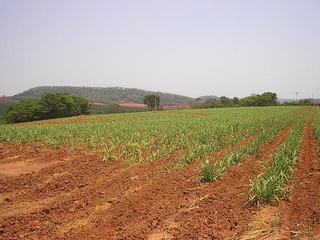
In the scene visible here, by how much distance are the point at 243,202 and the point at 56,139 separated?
16099 millimetres

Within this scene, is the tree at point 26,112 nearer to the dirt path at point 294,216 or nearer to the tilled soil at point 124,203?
the tilled soil at point 124,203

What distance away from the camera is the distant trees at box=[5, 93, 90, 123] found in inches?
2827

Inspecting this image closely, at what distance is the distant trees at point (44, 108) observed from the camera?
236 ft

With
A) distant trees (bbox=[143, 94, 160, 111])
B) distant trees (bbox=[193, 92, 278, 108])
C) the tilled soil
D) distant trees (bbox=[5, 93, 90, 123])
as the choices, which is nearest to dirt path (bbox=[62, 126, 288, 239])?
the tilled soil

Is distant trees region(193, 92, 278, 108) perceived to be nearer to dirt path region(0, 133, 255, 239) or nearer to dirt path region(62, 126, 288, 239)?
dirt path region(0, 133, 255, 239)

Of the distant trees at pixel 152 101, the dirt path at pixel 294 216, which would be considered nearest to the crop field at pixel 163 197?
the dirt path at pixel 294 216

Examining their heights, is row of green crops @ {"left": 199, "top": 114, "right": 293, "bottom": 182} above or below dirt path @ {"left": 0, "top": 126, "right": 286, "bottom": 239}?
above

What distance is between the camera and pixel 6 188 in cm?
1065

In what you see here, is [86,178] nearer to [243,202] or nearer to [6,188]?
[6,188]

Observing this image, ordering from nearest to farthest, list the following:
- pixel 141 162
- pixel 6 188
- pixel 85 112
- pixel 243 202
→ 1. pixel 243 202
2. pixel 6 188
3. pixel 141 162
4. pixel 85 112

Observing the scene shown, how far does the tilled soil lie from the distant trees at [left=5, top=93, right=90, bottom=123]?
207 feet

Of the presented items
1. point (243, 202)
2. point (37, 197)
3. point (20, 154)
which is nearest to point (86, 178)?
point (37, 197)

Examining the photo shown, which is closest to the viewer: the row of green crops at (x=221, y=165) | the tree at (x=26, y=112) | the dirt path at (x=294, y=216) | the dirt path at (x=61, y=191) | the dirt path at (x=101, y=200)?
the dirt path at (x=294, y=216)

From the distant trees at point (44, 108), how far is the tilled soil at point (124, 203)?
63238 mm
